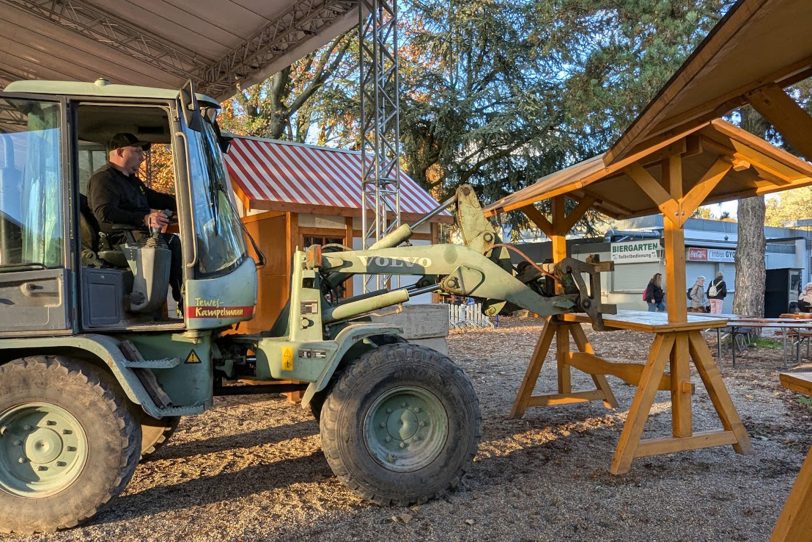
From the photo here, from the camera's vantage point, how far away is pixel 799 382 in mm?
2506

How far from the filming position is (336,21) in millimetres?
9852

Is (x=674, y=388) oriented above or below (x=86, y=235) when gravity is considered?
below

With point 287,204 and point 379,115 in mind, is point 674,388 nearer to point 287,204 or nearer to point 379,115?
point 287,204

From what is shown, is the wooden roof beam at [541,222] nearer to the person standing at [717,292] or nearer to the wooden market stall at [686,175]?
the wooden market stall at [686,175]

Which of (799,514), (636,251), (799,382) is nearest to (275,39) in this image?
(799,382)

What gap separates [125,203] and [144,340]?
3.29ft

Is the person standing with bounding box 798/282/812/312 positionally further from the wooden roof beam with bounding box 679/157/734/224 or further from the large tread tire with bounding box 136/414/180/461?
the large tread tire with bounding box 136/414/180/461

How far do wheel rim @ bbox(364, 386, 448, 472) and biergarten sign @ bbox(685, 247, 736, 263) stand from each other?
22.7 m

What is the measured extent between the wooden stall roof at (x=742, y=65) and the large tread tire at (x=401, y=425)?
2.20 meters

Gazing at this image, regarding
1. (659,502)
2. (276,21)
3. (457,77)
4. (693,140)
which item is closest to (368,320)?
(659,502)

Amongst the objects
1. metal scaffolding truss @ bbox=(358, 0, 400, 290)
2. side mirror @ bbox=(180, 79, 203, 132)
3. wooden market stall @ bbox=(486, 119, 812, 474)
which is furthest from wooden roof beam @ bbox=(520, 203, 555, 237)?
side mirror @ bbox=(180, 79, 203, 132)

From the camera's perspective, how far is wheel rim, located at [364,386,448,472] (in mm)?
4227

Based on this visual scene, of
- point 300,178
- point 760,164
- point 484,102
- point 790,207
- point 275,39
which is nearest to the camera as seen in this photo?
point 760,164

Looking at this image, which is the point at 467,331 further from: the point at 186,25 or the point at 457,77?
the point at 186,25
